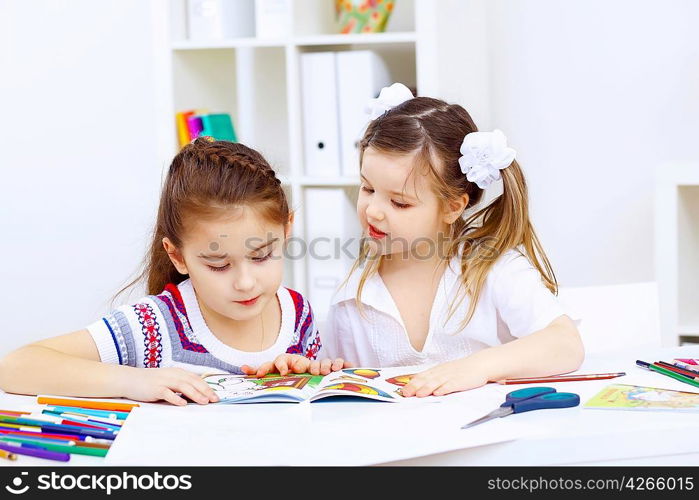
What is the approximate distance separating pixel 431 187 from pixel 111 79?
186 cm

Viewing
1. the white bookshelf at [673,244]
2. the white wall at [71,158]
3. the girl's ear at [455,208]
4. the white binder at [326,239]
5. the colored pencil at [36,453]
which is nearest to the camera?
the colored pencil at [36,453]

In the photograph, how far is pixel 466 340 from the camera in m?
1.46

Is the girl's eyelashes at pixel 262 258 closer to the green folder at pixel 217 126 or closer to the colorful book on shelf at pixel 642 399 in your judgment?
the colorful book on shelf at pixel 642 399

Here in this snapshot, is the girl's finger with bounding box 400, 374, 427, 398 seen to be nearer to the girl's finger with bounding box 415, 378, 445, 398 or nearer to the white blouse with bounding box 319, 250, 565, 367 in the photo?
the girl's finger with bounding box 415, 378, 445, 398

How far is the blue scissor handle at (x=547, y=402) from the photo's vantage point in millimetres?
959

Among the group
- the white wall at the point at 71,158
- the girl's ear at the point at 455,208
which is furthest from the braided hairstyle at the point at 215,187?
the white wall at the point at 71,158

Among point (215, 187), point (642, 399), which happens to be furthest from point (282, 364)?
point (642, 399)

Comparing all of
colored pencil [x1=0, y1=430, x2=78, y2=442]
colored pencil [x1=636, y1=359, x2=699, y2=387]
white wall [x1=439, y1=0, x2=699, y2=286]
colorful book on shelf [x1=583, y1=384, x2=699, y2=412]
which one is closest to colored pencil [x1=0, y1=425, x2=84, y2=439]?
colored pencil [x1=0, y1=430, x2=78, y2=442]

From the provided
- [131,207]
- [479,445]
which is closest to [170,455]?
[479,445]

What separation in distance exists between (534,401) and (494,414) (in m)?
0.06

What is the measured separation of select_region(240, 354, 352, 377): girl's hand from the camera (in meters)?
1.22

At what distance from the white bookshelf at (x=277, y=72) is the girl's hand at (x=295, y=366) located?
1.18 meters

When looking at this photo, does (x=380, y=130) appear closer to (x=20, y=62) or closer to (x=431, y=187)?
(x=431, y=187)

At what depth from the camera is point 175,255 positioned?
52.3 inches
